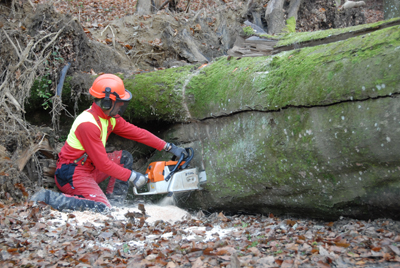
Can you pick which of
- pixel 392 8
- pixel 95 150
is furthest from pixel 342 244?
pixel 392 8

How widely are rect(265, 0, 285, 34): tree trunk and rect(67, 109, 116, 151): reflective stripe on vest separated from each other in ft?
16.3

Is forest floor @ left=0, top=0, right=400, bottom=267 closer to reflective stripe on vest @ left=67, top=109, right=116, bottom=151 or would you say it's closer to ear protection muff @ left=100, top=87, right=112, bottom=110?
reflective stripe on vest @ left=67, top=109, right=116, bottom=151

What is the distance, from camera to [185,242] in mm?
2898

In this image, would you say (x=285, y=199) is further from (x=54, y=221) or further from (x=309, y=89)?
(x=54, y=221)

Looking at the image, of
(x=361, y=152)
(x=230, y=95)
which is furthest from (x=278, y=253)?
(x=230, y=95)

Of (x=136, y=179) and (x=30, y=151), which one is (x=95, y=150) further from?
(x=30, y=151)

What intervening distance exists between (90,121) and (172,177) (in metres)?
1.30

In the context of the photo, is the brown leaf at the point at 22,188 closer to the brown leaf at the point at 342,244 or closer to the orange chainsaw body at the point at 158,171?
the orange chainsaw body at the point at 158,171

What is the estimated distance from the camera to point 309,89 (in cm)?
309

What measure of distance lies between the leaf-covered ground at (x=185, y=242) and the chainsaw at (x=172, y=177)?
0.63 meters

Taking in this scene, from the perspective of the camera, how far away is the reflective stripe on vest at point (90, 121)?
13.5ft

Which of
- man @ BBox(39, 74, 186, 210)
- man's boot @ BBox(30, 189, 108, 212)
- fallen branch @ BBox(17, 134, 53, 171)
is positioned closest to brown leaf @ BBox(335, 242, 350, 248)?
man @ BBox(39, 74, 186, 210)

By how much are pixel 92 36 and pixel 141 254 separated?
546 cm

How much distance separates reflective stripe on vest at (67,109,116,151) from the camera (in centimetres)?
412
